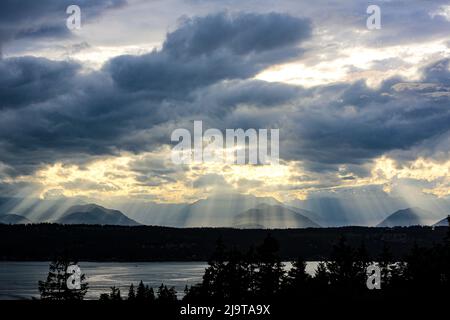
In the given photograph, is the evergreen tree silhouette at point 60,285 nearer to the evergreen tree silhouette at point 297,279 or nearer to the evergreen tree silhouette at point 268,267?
the evergreen tree silhouette at point 268,267

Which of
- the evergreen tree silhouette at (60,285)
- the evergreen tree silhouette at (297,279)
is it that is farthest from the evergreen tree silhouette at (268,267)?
the evergreen tree silhouette at (60,285)

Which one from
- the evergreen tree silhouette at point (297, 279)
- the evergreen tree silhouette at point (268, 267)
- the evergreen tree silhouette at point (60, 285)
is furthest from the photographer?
the evergreen tree silhouette at point (268, 267)

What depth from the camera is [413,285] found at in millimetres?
52031

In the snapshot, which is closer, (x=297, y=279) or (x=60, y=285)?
(x=60, y=285)

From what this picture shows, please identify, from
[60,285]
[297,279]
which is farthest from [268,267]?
[60,285]

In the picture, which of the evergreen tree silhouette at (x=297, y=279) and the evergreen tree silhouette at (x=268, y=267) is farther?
the evergreen tree silhouette at (x=268, y=267)

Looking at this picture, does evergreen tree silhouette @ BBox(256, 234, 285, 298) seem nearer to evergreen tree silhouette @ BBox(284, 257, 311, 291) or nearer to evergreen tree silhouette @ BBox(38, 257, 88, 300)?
evergreen tree silhouette @ BBox(284, 257, 311, 291)

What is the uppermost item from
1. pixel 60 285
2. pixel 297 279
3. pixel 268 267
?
pixel 268 267

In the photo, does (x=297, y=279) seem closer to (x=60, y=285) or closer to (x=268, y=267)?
(x=268, y=267)

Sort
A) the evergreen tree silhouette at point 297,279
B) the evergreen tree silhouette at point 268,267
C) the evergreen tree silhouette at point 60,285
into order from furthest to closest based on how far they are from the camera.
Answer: the evergreen tree silhouette at point 268,267
the evergreen tree silhouette at point 60,285
the evergreen tree silhouette at point 297,279

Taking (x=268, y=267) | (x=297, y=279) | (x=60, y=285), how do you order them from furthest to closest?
(x=297, y=279), (x=268, y=267), (x=60, y=285)

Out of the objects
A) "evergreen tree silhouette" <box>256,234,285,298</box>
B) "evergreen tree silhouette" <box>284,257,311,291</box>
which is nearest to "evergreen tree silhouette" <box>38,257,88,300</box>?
"evergreen tree silhouette" <box>256,234,285,298</box>
